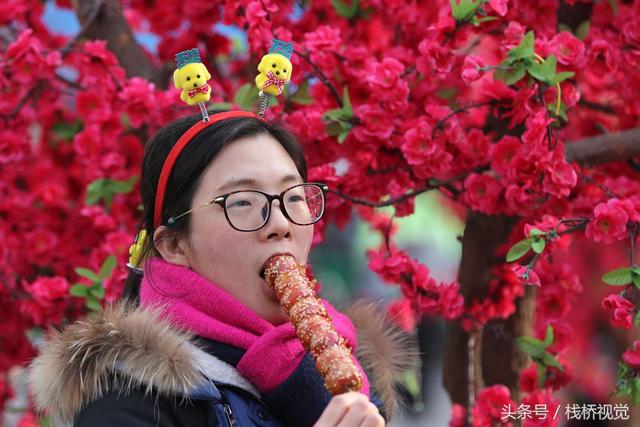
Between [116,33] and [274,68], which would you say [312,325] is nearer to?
[274,68]

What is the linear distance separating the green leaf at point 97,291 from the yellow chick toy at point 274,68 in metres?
1.02

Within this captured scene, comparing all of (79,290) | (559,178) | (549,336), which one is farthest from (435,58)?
(79,290)

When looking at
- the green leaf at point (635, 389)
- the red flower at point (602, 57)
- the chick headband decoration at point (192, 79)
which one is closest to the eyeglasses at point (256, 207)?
the chick headband decoration at point (192, 79)

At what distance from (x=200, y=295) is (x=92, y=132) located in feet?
4.91

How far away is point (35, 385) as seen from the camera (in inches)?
84.0

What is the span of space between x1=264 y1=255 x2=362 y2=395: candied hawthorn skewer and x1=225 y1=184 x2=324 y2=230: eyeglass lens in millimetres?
100

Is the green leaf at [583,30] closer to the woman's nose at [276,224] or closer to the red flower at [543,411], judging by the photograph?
the red flower at [543,411]

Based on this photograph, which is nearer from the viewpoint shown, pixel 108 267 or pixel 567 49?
pixel 567 49

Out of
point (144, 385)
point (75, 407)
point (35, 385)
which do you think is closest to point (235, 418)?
point (144, 385)

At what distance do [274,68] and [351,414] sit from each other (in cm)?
106

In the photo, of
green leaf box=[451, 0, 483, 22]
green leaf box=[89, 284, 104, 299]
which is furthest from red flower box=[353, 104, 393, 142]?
green leaf box=[89, 284, 104, 299]

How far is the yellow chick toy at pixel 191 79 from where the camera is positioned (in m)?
2.37

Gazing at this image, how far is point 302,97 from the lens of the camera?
3166 mm

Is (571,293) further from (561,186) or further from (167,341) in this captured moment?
(167,341)
